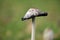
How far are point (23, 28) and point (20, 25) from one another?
3 centimetres

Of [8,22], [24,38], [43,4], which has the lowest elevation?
[24,38]

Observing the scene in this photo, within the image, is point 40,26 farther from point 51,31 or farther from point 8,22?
point 8,22

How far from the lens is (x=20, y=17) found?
3.57 ft

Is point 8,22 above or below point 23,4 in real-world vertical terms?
below

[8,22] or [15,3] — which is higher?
[15,3]

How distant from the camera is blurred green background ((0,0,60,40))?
3.51 ft

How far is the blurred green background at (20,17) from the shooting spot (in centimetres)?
107

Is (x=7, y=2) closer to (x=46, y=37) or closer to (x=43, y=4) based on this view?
(x=43, y=4)

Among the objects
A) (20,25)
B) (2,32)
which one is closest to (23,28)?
(20,25)

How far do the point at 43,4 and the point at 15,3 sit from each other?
18cm

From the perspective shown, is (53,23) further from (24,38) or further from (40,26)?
(24,38)

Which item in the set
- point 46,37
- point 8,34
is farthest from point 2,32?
point 46,37

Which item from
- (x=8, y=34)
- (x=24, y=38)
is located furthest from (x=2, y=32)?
(x=24, y=38)

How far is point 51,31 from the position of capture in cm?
104
